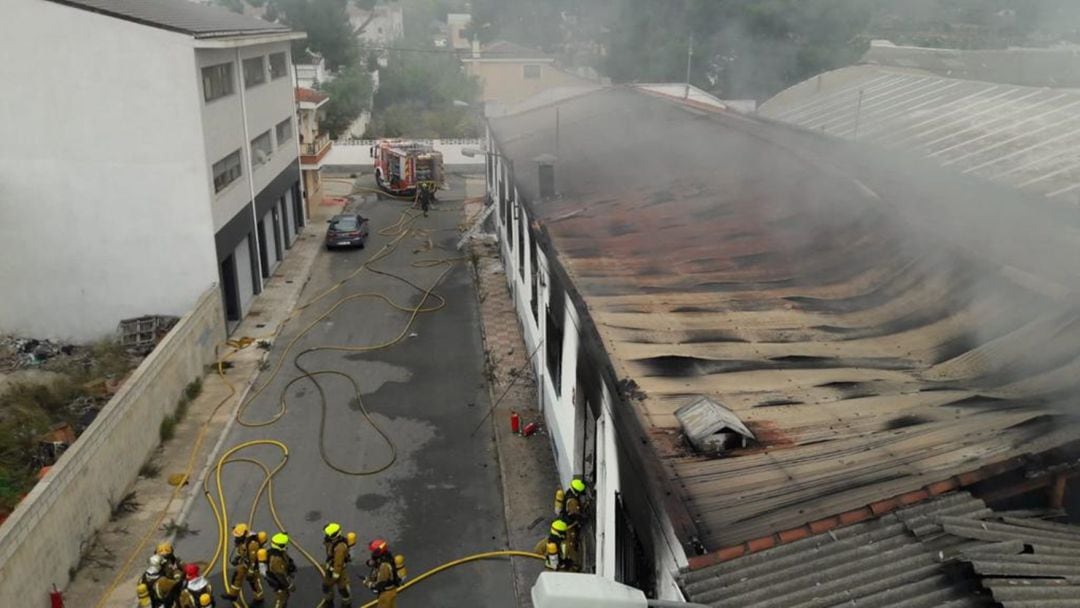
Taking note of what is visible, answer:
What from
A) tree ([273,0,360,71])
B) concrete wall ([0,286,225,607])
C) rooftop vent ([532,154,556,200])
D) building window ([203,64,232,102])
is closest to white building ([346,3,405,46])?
tree ([273,0,360,71])

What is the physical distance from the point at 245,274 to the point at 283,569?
31.1ft

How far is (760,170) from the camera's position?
11641mm

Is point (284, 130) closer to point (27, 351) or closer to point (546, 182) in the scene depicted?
point (27, 351)

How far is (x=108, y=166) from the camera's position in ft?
42.8

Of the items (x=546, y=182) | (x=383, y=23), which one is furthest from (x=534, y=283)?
(x=383, y=23)

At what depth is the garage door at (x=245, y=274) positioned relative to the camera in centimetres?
1524

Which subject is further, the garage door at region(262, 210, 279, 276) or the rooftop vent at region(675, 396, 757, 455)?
the garage door at region(262, 210, 279, 276)

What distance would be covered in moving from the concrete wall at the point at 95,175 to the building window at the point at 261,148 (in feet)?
12.3

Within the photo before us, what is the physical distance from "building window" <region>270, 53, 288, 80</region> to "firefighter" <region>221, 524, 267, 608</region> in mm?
13758

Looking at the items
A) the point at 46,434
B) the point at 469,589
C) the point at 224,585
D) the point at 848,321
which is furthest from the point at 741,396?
the point at 46,434

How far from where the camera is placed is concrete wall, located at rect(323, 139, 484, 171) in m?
30.7

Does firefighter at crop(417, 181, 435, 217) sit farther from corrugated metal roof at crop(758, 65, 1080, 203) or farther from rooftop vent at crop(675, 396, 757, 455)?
rooftop vent at crop(675, 396, 757, 455)

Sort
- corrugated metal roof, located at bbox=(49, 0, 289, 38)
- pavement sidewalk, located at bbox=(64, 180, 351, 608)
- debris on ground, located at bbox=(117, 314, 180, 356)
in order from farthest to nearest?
debris on ground, located at bbox=(117, 314, 180, 356)
corrugated metal roof, located at bbox=(49, 0, 289, 38)
pavement sidewalk, located at bbox=(64, 180, 351, 608)

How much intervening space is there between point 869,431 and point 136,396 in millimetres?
8039
